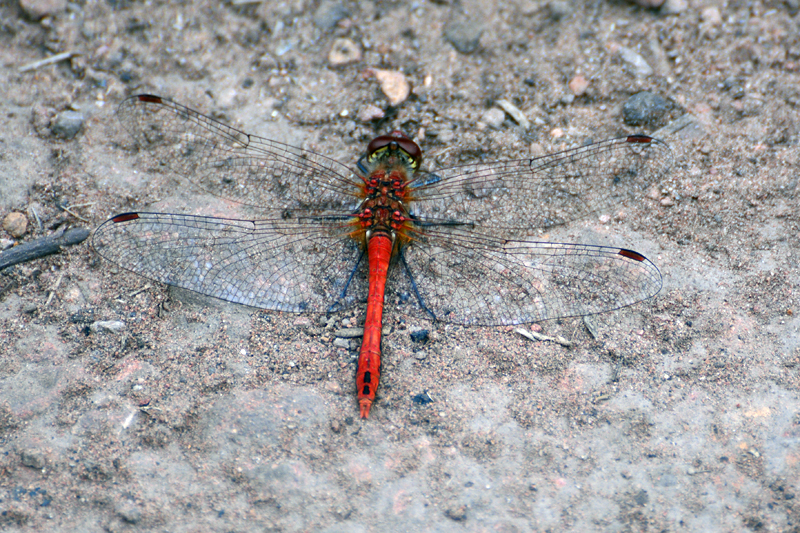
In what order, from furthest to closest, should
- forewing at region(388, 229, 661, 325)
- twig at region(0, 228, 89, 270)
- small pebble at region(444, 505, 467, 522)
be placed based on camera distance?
twig at region(0, 228, 89, 270), forewing at region(388, 229, 661, 325), small pebble at region(444, 505, 467, 522)

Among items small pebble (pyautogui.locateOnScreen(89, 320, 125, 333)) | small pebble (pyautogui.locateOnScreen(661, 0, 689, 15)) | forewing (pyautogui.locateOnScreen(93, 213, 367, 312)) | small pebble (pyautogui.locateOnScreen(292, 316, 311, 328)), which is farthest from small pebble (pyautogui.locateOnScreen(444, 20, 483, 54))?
small pebble (pyautogui.locateOnScreen(89, 320, 125, 333))

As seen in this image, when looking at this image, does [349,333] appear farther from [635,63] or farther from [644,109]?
[635,63]

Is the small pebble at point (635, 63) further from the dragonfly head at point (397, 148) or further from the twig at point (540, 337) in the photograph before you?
the twig at point (540, 337)

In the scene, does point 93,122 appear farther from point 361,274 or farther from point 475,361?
point 475,361

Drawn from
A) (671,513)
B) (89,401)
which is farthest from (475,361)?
(89,401)

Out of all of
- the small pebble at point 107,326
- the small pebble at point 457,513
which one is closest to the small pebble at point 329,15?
the small pebble at point 107,326

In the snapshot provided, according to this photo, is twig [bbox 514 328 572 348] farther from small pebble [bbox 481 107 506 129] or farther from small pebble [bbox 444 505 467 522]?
small pebble [bbox 481 107 506 129]
